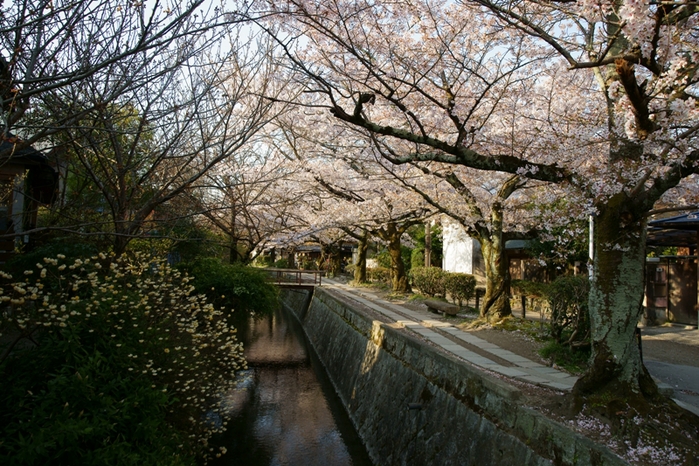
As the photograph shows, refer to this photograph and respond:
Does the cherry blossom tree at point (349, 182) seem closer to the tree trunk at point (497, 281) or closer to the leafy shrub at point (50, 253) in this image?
the tree trunk at point (497, 281)

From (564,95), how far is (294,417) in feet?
29.3

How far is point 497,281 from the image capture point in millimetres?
12125

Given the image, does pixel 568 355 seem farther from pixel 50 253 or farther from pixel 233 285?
pixel 50 253

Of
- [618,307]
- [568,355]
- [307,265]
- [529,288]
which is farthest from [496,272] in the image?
[307,265]

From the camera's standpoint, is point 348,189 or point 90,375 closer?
point 90,375

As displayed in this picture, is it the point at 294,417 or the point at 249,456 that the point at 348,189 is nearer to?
the point at 294,417

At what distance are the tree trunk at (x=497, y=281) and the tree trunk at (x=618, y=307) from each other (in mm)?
6208

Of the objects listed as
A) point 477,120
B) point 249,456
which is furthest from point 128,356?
point 477,120

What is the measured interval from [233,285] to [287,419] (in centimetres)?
313

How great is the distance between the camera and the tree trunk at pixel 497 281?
1202 centimetres

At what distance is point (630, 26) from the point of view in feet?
14.6

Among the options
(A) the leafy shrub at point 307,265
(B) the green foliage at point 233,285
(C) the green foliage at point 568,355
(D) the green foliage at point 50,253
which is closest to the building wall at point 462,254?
(B) the green foliage at point 233,285

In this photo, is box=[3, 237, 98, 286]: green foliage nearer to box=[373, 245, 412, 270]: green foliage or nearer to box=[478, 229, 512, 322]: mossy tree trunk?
box=[478, 229, 512, 322]: mossy tree trunk

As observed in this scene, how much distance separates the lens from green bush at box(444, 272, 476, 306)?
17.4 metres
